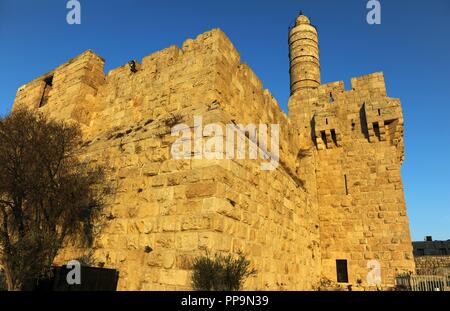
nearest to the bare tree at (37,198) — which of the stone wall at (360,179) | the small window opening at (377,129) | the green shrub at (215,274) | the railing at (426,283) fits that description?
the green shrub at (215,274)

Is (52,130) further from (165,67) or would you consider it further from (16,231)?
(165,67)

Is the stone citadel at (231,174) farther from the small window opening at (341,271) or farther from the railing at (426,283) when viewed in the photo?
the railing at (426,283)

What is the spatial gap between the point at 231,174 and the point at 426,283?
6.78m

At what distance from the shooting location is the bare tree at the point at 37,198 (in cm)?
502

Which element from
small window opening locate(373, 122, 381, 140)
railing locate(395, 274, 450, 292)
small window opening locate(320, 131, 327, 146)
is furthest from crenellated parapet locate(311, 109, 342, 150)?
railing locate(395, 274, 450, 292)

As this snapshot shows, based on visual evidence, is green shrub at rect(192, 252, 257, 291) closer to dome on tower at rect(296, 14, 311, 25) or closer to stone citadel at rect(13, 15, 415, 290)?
stone citadel at rect(13, 15, 415, 290)

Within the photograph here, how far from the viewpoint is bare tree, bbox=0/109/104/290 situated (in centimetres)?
502

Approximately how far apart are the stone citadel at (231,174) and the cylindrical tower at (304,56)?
6383 mm

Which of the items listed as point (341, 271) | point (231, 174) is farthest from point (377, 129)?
point (231, 174)

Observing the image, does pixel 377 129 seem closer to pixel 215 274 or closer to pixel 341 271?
pixel 341 271

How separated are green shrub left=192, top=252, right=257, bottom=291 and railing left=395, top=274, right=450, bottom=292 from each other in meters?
6.57

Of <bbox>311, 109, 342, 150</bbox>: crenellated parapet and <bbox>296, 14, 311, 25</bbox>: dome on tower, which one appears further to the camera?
<bbox>296, 14, 311, 25</bbox>: dome on tower
